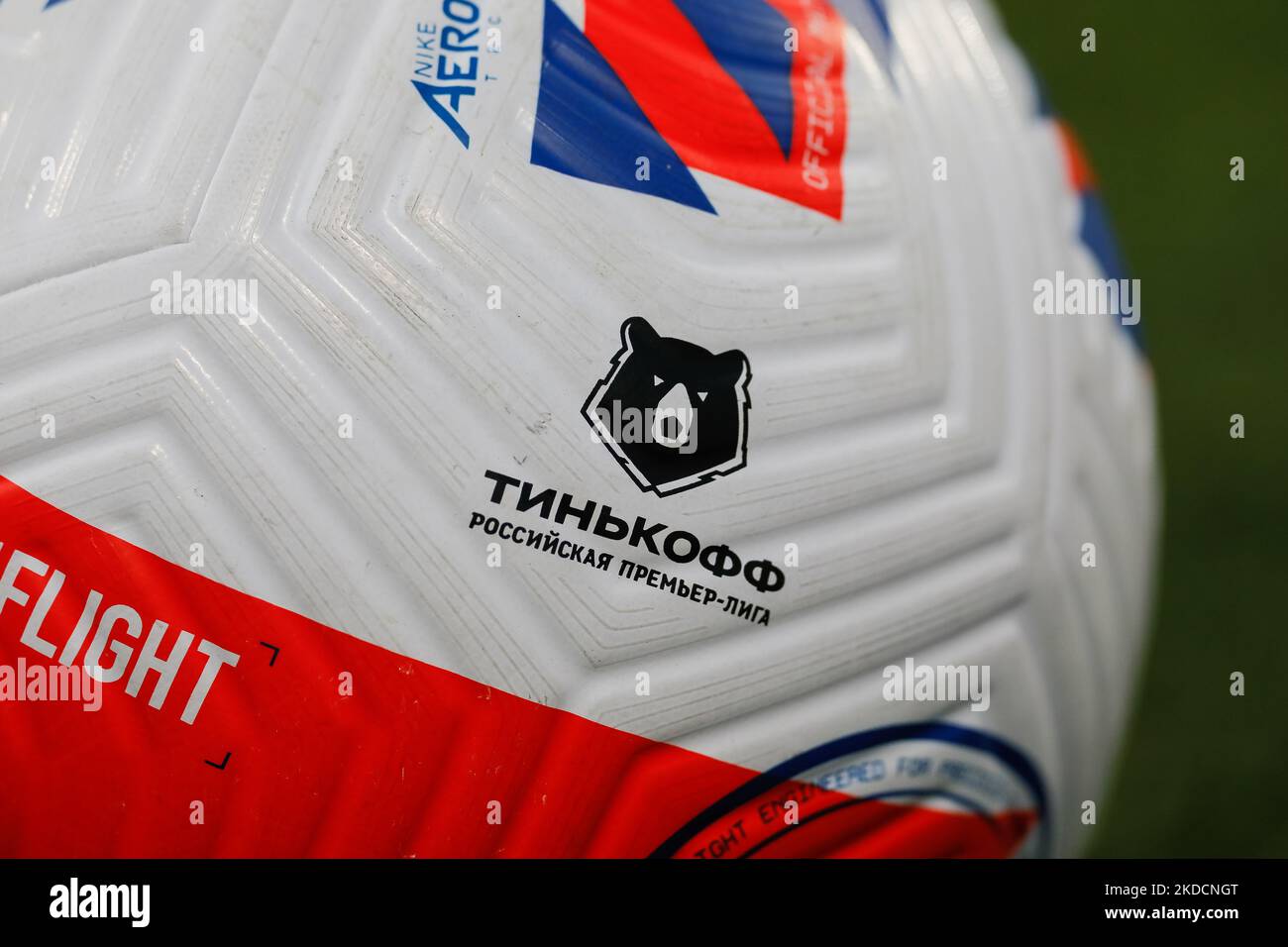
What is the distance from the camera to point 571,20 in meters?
1.11

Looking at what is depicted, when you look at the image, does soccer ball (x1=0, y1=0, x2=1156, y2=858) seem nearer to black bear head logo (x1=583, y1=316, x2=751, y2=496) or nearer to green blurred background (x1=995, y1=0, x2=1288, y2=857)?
black bear head logo (x1=583, y1=316, x2=751, y2=496)

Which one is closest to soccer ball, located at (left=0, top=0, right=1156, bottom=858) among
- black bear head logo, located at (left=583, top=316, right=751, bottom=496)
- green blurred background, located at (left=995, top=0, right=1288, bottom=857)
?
black bear head logo, located at (left=583, top=316, right=751, bottom=496)

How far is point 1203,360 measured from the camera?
9.25 feet

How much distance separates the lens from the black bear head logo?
1.06m

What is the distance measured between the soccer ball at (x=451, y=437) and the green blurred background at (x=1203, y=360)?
37.8 inches

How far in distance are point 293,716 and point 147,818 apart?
137 millimetres

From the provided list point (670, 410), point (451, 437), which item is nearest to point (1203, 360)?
point (670, 410)

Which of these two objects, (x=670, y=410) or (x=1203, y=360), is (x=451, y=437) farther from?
(x=1203, y=360)

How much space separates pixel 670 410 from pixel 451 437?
17 centimetres

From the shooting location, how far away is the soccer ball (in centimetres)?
101

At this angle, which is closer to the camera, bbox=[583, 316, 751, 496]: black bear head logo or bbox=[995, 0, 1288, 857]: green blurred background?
bbox=[583, 316, 751, 496]: black bear head logo

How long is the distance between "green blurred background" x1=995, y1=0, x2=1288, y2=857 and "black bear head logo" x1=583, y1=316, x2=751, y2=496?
1.06 m

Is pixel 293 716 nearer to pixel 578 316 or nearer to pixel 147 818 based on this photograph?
pixel 147 818
